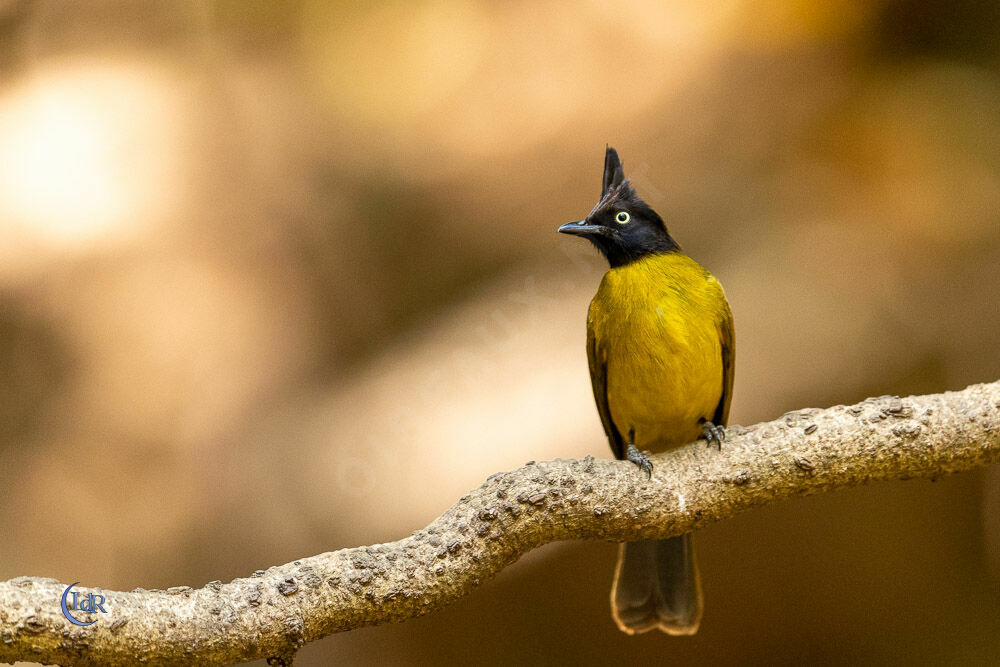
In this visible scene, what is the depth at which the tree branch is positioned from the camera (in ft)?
6.19

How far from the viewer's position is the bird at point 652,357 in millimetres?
3049

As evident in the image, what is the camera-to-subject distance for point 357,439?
16.8ft

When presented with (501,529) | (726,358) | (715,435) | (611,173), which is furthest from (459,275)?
(501,529)

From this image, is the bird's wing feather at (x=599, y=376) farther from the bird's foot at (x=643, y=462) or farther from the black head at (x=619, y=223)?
the bird's foot at (x=643, y=462)

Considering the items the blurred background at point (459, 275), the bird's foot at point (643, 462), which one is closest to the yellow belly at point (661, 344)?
the bird's foot at point (643, 462)

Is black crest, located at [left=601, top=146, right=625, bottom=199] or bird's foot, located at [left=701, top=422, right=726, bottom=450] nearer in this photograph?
bird's foot, located at [left=701, top=422, right=726, bottom=450]

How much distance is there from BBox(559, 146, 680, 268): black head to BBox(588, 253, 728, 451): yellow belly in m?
0.06

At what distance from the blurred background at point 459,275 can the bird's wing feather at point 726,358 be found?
1.42 meters

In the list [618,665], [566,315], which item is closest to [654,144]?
[566,315]

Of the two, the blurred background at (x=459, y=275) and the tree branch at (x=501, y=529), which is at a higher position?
the blurred background at (x=459, y=275)

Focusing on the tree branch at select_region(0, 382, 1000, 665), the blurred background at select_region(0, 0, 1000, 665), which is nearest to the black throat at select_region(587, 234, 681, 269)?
the tree branch at select_region(0, 382, 1000, 665)

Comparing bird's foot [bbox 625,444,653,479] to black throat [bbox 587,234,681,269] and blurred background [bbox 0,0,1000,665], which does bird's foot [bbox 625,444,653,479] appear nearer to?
black throat [bbox 587,234,681,269]

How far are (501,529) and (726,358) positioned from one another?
1.33m

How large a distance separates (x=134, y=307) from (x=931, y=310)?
449cm
